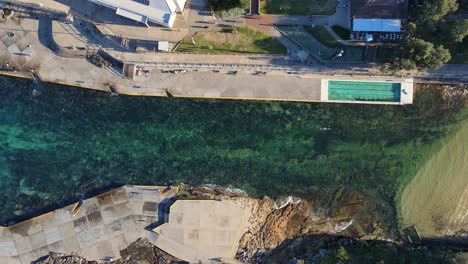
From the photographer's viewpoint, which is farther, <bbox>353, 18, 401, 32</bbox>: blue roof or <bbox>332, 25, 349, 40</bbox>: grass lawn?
<bbox>332, 25, 349, 40</bbox>: grass lawn

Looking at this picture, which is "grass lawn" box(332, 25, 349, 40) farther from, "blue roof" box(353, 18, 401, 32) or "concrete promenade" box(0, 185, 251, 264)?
"concrete promenade" box(0, 185, 251, 264)

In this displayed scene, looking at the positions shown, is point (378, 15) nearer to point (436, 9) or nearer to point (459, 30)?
point (436, 9)

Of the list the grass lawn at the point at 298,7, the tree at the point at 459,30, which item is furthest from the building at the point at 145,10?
the tree at the point at 459,30

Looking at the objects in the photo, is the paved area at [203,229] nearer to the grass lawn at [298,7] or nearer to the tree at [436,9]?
the grass lawn at [298,7]

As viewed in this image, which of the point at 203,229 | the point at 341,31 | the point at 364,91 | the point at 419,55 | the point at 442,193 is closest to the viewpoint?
the point at 419,55

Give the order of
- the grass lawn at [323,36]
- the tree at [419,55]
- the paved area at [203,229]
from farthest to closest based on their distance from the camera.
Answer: the paved area at [203,229] < the grass lawn at [323,36] < the tree at [419,55]

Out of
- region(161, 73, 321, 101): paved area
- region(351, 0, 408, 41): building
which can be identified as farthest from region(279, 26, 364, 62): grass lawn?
region(161, 73, 321, 101): paved area

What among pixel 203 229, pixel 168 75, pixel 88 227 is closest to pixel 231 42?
pixel 168 75
